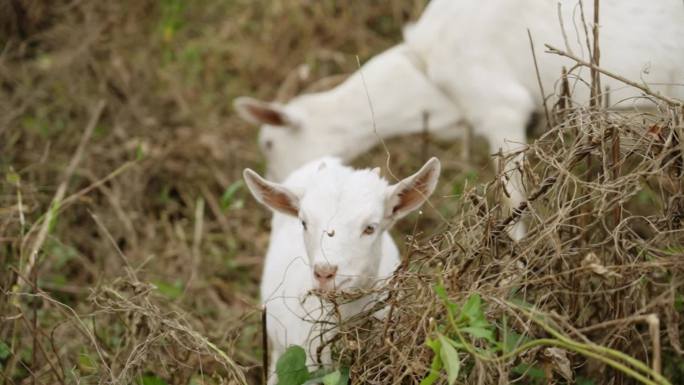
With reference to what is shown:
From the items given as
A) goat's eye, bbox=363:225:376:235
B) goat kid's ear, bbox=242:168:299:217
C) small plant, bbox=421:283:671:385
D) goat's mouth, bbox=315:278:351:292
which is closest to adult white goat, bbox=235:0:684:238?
goat kid's ear, bbox=242:168:299:217

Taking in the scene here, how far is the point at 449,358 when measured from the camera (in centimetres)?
216

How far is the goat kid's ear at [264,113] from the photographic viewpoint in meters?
5.04

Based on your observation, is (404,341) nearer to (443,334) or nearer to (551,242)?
(443,334)

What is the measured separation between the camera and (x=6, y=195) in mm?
4043

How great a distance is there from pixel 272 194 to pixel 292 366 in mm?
667

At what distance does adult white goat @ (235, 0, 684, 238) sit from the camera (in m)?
3.86

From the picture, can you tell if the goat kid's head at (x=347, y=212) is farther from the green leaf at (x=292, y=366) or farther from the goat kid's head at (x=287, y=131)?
the goat kid's head at (x=287, y=131)

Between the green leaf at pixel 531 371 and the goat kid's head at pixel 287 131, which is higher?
the green leaf at pixel 531 371

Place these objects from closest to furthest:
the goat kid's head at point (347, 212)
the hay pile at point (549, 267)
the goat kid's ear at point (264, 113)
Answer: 1. the hay pile at point (549, 267)
2. the goat kid's head at point (347, 212)
3. the goat kid's ear at point (264, 113)

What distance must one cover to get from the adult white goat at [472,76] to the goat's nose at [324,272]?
1.13 meters

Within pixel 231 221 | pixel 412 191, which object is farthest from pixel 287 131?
pixel 412 191

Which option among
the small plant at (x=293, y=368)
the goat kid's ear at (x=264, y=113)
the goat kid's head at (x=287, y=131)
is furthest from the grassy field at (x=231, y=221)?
the goat kid's ear at (x=264, y=113)

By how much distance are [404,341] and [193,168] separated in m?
3.09

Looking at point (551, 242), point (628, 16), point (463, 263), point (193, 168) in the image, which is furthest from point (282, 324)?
point (193, 168)
